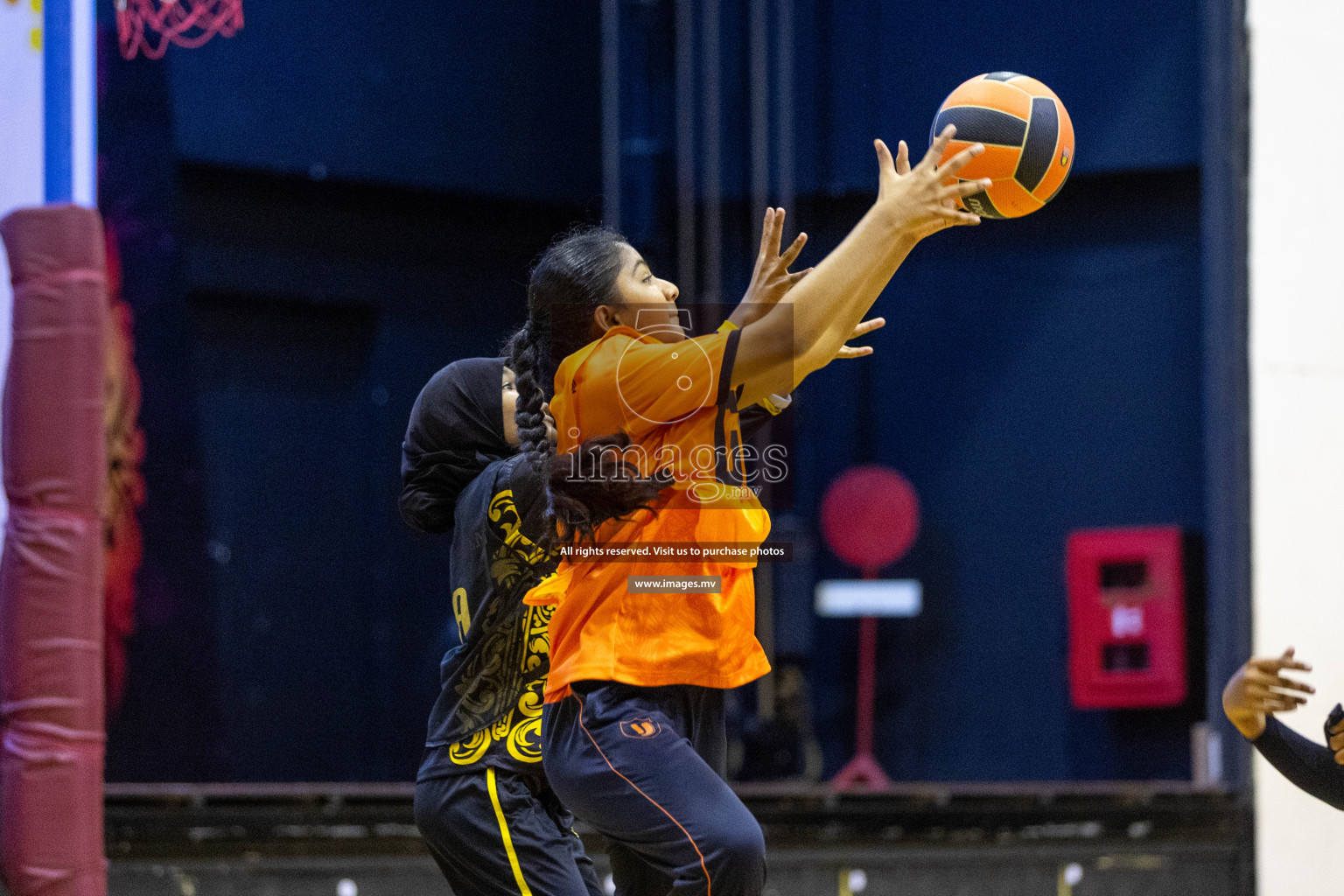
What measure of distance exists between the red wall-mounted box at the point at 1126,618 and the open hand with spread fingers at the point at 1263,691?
7.83ft

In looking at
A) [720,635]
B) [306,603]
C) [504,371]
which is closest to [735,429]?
[720,635]

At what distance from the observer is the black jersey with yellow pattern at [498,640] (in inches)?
112

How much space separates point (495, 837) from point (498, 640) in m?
0.40

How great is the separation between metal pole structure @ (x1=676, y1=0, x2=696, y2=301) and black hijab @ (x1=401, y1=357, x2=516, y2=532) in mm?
3201

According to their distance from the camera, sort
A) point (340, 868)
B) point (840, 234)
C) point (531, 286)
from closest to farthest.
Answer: point (531, 286)
point (340, 868)
point (840, 234)

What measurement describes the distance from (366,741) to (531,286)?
11.3ft

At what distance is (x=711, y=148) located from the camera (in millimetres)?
6316

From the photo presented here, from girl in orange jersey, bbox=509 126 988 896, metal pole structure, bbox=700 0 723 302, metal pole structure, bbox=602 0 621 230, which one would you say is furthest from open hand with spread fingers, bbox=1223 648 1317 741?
metal pole structure, bbox=602 0 621 230

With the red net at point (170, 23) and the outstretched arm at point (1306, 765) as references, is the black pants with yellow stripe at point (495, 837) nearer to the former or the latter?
the outstretched arm at point (1306, 765)

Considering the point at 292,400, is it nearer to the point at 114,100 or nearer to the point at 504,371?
the point at 114,100

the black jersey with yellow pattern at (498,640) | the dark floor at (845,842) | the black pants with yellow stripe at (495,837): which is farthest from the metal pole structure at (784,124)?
the black pants with yellow stripe at (495,837)

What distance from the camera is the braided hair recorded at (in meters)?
2.67

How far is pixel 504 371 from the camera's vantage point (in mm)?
3092

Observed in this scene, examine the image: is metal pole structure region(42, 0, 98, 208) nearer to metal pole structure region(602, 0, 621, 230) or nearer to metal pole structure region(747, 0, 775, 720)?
metal pole structure region(602, 0, 621, 230)
